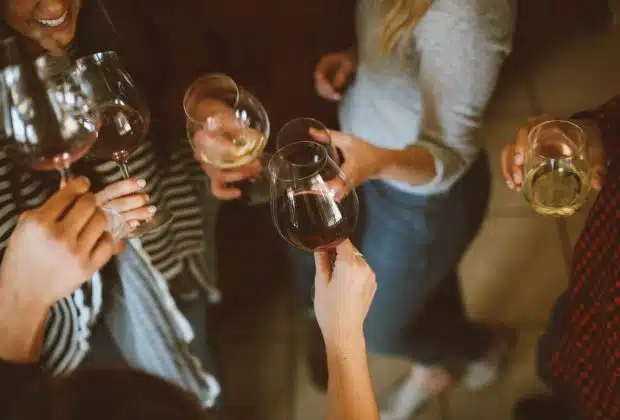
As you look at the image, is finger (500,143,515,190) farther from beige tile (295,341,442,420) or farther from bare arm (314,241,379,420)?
beige tile (295,341,442,420)

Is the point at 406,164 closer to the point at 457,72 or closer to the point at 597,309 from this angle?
the point at 457,72

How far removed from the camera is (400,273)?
44.9 inches

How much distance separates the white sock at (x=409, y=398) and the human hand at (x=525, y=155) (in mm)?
562

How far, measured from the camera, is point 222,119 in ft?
3.03

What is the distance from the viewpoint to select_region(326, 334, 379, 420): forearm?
2.45 ft

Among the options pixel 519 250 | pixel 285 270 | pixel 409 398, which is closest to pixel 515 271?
pixel 519 250

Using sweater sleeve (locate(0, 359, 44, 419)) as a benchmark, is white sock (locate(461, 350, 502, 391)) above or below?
below

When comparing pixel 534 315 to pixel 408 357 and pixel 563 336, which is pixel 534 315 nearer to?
pixel 408 357

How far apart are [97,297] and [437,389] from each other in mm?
712

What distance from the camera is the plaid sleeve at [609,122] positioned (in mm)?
849

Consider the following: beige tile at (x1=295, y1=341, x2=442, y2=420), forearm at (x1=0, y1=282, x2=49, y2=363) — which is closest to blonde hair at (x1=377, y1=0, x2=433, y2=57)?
forearm at (x1=0, y1=282, x2=49, y2=363)

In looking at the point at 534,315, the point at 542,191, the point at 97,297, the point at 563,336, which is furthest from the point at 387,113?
the point at 534,315

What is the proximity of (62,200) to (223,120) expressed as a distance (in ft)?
0.77

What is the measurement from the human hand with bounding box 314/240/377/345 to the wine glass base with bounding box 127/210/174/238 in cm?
35
